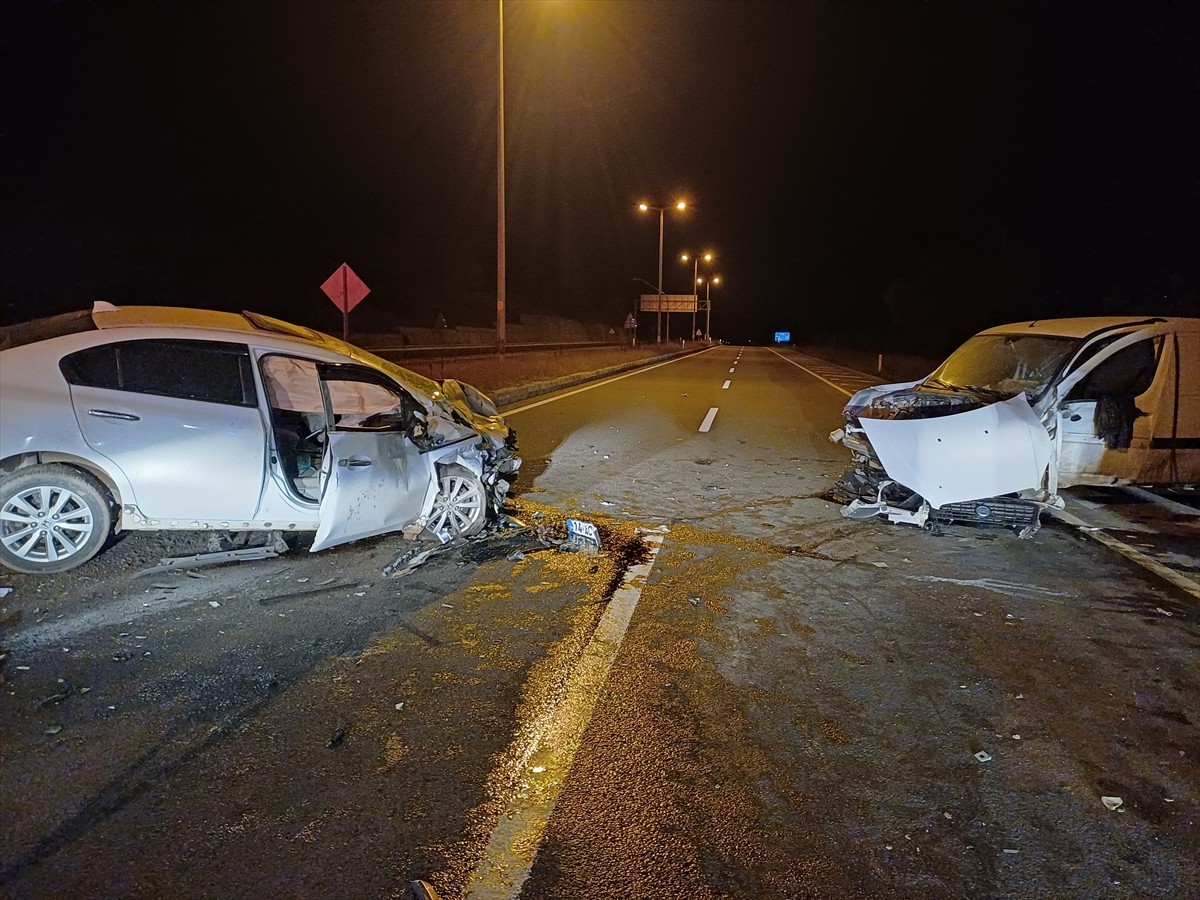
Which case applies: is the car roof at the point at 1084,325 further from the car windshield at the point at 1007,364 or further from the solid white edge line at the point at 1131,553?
the solid white edge line at the point at 1131,553

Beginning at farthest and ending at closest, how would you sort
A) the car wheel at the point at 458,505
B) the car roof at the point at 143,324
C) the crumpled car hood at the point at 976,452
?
the crumpled car hood at the point at 976,452
the car wheel at the point at 458,505
the car roof at the point at 143,324

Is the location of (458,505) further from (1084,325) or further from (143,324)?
(1084,325)

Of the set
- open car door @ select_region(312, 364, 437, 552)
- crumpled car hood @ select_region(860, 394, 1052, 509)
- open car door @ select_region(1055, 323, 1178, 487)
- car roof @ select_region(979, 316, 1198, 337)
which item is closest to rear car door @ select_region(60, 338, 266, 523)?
open car door @ select_region(312, 364, 437, 552)

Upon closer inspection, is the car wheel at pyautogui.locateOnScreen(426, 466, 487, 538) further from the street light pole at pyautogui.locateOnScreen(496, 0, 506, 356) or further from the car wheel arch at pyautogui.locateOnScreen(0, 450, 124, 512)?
the street light pole at pyautogui.locateOnScreen(496, 0, 506, 356)

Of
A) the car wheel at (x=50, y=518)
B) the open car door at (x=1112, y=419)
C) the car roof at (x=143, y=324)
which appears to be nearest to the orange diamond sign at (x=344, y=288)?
the car roof at (x=143, y=324)

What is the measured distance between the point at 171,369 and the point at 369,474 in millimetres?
1527

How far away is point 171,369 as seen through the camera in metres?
5.35

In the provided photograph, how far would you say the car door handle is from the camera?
509cm

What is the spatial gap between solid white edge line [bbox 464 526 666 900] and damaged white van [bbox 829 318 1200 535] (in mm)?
3460

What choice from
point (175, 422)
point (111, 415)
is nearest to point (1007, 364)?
point (175, 422)

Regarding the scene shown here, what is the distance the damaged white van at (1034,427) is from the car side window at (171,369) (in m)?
5.20

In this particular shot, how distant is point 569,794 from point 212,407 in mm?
3805

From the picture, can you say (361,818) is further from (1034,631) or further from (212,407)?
(1034,631)

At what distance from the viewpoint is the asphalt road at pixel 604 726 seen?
271 cm
